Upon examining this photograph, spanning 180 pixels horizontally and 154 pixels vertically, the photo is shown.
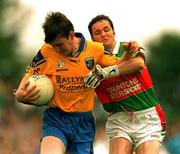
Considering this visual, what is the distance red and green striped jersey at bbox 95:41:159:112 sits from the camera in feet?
41.1

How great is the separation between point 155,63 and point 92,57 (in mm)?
54143

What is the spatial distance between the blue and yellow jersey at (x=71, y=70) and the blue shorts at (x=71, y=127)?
0.28 feet

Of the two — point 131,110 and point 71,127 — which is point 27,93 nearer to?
point 71,127

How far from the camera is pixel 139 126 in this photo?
12.6 m

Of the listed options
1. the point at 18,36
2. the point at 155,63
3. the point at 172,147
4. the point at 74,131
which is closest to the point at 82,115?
the point at 74,131

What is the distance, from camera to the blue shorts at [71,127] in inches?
481

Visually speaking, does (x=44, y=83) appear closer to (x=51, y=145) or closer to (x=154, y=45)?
(x=51, y=145)

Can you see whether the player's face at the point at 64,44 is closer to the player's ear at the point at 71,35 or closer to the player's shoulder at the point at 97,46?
the player's ear at the point at 71,35

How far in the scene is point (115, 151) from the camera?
12453 mm

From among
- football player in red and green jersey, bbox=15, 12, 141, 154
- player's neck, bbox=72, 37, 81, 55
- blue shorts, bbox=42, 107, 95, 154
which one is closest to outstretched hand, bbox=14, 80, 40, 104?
football player in red and green jersey, bbox=15, 12, 141, 154

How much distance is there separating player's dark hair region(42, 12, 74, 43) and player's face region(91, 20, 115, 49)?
0.87 metres

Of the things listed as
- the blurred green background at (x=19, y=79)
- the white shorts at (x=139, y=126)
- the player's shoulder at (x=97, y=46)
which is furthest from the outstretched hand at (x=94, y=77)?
the blurred green background at (x=19, y=79)

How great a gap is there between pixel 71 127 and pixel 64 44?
104 centimetres

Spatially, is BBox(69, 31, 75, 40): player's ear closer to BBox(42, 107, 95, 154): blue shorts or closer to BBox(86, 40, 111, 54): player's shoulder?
BBox(86, 40, 111, 54): player's shoulder
